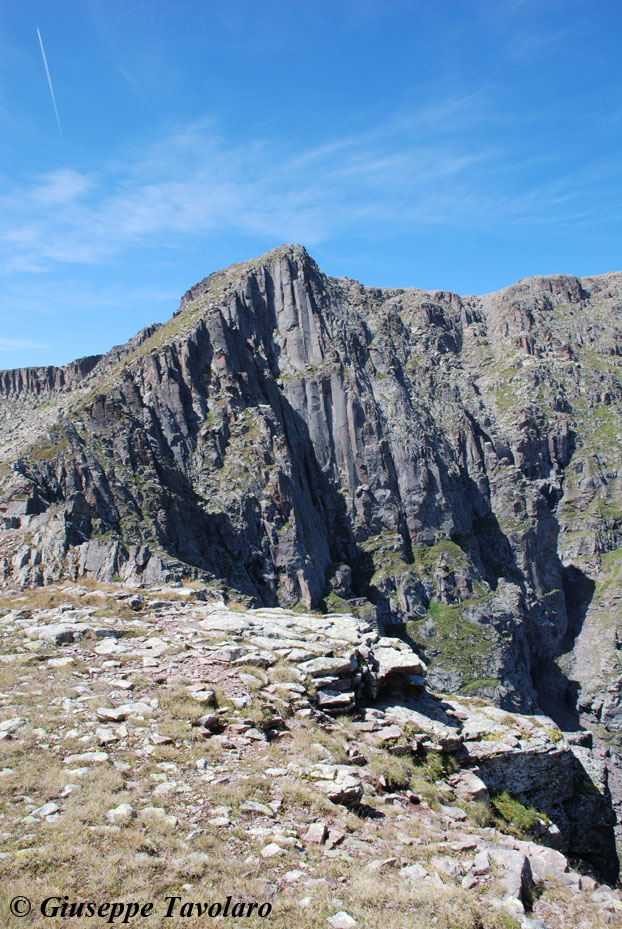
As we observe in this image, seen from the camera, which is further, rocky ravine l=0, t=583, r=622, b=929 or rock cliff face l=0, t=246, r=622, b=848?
rock cliff face l=0, t=246, r=622, b=848

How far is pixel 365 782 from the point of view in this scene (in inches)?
608

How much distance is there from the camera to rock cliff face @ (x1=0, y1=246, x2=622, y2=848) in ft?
268

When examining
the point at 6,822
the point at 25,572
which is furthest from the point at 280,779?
the point at 25,572

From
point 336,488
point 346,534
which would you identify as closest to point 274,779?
point 346,534

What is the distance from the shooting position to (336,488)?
140875 millimetres

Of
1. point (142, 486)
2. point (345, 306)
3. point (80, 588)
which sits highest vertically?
point (345, 306)

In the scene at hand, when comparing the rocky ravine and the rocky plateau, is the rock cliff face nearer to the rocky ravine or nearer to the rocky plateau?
the rocky plateau

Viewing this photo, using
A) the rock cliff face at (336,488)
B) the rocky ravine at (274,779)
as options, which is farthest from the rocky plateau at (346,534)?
the rock cliff face at (336,488)

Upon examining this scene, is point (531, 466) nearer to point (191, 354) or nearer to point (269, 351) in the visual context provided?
point (269, 351)

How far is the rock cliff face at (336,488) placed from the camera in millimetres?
81812

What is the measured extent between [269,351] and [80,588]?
12674cm

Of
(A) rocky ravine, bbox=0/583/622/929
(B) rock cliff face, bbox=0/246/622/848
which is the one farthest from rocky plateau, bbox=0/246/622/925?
(B) rock cliff face, bbox=0/246/622/848

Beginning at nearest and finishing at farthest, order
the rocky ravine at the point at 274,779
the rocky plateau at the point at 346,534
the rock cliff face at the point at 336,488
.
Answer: the rocky ravine at the point at 274,779 → the rocky plateau at the point at 346,534 → the rock cliff face at the point at 336,488

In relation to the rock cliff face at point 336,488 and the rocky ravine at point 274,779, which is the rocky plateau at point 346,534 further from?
the rock cliff face at point 336,488
